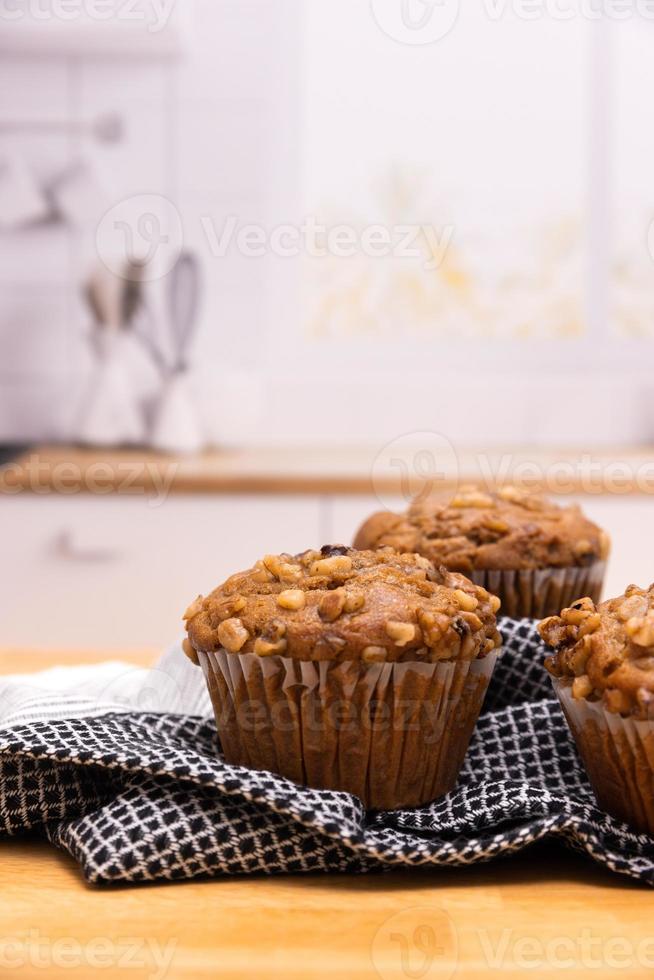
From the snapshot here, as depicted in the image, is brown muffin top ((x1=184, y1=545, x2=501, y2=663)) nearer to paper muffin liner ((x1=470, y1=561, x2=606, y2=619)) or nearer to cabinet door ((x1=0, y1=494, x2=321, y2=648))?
paper muffin liner ((x1=470, y1=561, x2=606, y2=619))

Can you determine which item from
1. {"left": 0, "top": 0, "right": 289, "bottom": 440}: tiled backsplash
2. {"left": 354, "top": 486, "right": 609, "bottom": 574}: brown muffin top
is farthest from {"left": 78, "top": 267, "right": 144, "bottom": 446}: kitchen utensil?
{"left": 354, "top": 486, "right": 609, "bottom": 574}: brown muffin top

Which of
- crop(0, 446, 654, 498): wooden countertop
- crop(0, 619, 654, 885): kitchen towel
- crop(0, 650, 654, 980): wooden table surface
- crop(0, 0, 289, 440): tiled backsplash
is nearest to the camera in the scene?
crop(0, 650, 654, 980): wooden table surface

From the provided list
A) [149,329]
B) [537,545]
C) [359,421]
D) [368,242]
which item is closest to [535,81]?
[368,242]

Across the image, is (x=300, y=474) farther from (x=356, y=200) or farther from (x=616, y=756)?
(x=616, y=756)

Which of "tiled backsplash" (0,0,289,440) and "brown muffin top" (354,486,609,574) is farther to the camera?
"tiled backsplash" (0,0,289,440)

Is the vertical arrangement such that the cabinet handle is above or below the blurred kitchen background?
below

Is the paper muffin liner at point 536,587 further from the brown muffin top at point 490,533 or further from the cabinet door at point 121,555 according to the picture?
the cabinet door at point 121,555

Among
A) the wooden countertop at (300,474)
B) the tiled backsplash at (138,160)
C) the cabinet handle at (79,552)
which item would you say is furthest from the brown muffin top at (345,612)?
the tiled backsplash at (138,160)
